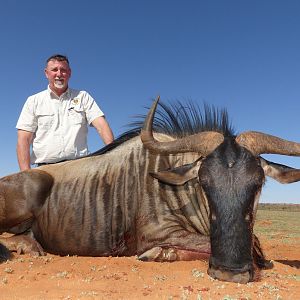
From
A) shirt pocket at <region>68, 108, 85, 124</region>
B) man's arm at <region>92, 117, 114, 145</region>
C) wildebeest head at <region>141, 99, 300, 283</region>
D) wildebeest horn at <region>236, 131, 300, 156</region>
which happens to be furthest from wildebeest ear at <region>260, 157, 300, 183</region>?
shirt pocket at <region>68, 108, 85, 124</region>

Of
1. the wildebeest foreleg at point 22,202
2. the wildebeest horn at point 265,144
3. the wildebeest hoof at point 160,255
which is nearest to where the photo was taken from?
the wildebeest horn at point 265,144

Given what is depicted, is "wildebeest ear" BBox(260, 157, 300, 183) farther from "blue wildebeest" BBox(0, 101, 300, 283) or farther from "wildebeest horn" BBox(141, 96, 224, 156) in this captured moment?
"wildebeest horn" BBox(141, 96, 224, 156)

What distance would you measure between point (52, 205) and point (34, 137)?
225 cm

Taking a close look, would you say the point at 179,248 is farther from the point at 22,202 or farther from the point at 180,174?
the point at 22,202

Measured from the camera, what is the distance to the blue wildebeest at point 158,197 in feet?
14.5

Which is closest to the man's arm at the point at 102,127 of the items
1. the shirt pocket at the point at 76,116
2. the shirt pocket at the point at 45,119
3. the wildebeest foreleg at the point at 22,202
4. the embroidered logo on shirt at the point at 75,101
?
the shirt pocket at the point at 76,116

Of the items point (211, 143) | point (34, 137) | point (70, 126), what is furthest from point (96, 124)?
point (211, 143)

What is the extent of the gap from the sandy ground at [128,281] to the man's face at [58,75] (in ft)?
11.7

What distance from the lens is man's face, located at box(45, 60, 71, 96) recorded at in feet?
26.9

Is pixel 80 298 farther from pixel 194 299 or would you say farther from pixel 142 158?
pixel 142 158

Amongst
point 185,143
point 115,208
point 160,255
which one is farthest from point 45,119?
point 160,255

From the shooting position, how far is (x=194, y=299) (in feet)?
11.5

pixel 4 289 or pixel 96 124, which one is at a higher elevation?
pixel 96 124

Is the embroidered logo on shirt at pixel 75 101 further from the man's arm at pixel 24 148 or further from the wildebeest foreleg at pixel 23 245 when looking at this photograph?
the wildebeest foreleg at pixel 23 245
